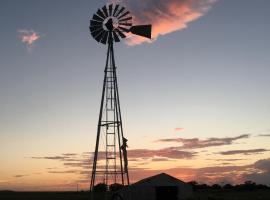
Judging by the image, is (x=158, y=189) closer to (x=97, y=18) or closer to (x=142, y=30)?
(x=142, y=30)

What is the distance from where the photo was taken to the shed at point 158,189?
4562cm

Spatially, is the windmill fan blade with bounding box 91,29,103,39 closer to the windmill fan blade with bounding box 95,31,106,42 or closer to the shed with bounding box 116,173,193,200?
the windmill fan blade with bounding box 95,31,106,42

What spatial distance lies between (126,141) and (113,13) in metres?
11.8

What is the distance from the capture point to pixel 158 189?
4631 cm

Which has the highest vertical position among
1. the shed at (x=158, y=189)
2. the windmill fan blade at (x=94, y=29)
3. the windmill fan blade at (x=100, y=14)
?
the windmill fan blade at (x=100, y=14)

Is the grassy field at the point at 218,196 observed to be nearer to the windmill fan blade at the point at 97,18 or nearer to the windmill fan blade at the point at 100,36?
the windmill fan blade at the point at 100,36

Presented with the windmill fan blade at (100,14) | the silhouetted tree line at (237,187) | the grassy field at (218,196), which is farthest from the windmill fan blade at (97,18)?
the silhouetted tree line at (237,187)

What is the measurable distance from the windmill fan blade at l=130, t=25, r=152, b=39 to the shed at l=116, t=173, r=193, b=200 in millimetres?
16066

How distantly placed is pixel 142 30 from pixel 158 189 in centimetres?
1751

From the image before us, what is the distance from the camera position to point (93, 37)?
131 feet

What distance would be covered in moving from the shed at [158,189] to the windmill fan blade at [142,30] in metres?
16.1

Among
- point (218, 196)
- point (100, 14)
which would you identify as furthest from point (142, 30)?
point (218, 196)

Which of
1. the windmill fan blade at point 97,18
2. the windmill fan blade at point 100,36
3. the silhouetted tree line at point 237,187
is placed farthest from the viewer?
the silhouetted tree line at point 237,187

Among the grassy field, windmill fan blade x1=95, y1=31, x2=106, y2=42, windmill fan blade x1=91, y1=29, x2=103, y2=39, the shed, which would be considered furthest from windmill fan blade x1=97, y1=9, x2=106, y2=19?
the grassy field
